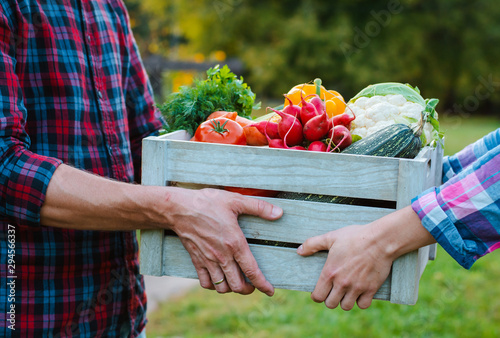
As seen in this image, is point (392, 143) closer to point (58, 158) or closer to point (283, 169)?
point (283, 169)

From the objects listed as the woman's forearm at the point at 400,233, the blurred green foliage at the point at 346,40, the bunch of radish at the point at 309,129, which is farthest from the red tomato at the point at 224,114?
the blurred green foliage at the point at 346,40

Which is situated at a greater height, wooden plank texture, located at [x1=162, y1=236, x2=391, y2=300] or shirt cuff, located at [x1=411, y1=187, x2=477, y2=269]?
shirt cuff, located at [x1=411, y1=187, x2=477, y2=269]

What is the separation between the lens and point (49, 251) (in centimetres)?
173

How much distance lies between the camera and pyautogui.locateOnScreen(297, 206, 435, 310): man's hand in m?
1.46

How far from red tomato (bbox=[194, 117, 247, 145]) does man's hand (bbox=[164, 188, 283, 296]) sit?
0.63ft

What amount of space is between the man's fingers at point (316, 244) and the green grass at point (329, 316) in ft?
8.41

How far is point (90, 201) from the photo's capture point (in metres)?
1.54

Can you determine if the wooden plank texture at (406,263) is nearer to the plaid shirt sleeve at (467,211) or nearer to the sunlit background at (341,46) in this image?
the plaid shirt sleeve at (467,211)

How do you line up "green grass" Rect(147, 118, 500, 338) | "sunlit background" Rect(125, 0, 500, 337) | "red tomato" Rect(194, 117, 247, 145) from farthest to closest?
"sunlit background" Rect(125, 0, 500, 337) → "green grass" Rect(147, 118, 500, 338) → "red tomato" Rect(194, 117, 247, 145)

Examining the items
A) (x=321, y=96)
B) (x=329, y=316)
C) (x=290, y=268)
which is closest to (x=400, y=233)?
(x=290, y=268)

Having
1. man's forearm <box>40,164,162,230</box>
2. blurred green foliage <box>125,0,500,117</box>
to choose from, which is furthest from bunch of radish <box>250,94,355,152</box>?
blurred green foliage <box>125,0,500,117</box>

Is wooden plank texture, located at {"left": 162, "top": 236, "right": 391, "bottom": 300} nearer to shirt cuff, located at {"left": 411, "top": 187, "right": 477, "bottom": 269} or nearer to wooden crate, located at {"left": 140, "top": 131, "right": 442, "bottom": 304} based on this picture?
wooden crate, located at {"left": 140, "top": 131, "right": 442, "bottom": 304}

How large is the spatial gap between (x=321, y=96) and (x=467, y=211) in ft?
2.05

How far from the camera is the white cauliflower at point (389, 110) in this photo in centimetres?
170
